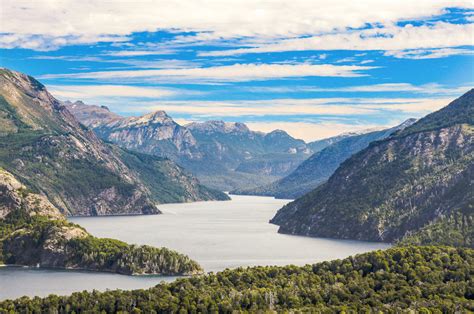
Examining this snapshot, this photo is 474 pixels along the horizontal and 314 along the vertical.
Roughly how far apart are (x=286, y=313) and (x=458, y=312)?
41.8 metres

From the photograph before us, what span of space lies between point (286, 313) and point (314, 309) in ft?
29.4

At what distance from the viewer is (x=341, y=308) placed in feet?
655

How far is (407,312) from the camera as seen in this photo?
624ft

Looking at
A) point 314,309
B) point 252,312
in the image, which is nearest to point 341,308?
point 314,309

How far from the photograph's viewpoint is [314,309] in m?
199

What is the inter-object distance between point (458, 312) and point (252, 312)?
50649 millimetres

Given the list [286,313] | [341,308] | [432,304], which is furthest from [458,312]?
[286,313]

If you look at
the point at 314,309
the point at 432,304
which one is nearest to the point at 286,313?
the point at 314,309

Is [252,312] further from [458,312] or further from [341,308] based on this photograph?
[458,312]

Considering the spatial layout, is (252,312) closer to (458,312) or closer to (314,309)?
(314,309)

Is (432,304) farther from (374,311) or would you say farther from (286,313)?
(286,313)

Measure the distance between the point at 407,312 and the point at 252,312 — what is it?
3843cm

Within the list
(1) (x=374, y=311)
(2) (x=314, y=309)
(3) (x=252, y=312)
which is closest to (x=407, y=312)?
(1) (x=374, y=311)

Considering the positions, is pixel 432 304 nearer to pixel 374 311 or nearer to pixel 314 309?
pixel 374 311
